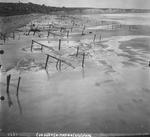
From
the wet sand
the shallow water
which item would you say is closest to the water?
the wet sand

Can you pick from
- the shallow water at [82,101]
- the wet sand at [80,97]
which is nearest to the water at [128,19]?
the wet sand at [80,97]

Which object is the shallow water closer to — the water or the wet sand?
the wet sand

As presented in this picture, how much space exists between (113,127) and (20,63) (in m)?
12.7

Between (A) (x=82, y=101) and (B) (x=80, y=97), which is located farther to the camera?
(B) (x=80, y=97)

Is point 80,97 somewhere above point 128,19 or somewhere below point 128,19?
below

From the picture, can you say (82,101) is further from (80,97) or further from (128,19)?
(128,19)

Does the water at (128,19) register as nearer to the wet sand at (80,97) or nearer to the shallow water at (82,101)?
the wet sand at (80,97)

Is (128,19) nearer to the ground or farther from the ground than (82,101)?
farther from the ground

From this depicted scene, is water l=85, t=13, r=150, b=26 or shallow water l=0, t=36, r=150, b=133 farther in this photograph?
water l=85, t=13, r=150, b=26

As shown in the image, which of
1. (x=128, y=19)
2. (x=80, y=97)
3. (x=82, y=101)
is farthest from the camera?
(x=128, y=19)

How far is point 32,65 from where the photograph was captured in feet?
65.9

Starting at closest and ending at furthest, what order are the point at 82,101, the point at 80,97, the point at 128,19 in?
the point at 82,101 → the point at 80,97 → the point at 128,19

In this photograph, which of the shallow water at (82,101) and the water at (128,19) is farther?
the water at (128,19)

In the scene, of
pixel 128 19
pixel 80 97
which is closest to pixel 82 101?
pixel 80 97
